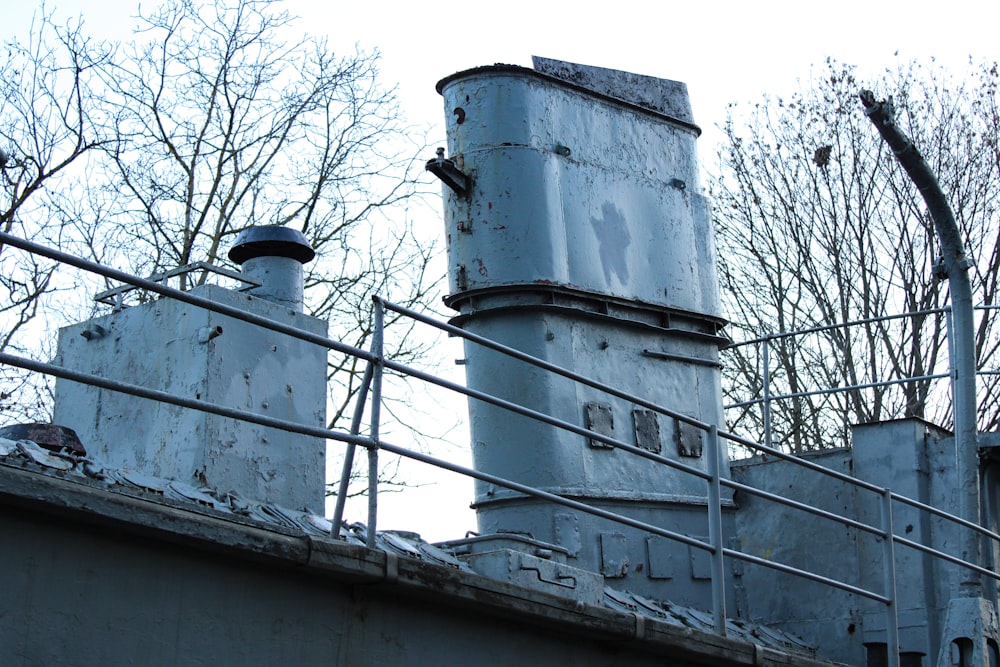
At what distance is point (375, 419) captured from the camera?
4.79m

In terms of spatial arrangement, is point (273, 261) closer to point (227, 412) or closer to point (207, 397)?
point (207, 397)

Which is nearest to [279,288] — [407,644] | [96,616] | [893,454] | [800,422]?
[407,644]

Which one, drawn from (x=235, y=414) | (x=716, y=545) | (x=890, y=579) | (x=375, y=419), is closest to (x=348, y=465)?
(x=375, y=419)

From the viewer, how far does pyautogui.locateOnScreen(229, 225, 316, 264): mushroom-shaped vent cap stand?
6637mm

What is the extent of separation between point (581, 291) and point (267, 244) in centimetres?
196

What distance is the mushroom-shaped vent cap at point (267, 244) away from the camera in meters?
6.64

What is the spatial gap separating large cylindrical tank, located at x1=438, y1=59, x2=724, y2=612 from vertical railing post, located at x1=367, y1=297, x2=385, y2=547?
2.53 meters

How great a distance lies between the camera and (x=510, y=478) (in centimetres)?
728

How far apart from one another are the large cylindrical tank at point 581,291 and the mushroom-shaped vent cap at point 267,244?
4.23 feet

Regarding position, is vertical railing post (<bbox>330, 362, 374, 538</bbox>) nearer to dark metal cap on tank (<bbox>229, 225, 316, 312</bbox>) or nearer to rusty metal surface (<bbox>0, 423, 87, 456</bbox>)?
rusty metal surface (<bbox>0, 423, 87, 456</bbox>)

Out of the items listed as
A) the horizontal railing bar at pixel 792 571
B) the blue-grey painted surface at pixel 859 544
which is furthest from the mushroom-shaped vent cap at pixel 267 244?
the blue-grey painted surface at pixel 859 544

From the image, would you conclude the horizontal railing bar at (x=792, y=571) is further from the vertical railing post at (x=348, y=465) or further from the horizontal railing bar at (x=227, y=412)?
the vertical railing post at (x=348, y=465)

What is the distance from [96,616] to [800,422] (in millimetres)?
17411

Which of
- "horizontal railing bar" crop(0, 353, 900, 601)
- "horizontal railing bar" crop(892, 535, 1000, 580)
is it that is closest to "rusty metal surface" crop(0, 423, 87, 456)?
"horizontal railing bar" crop(0, 353, 900, 601)
